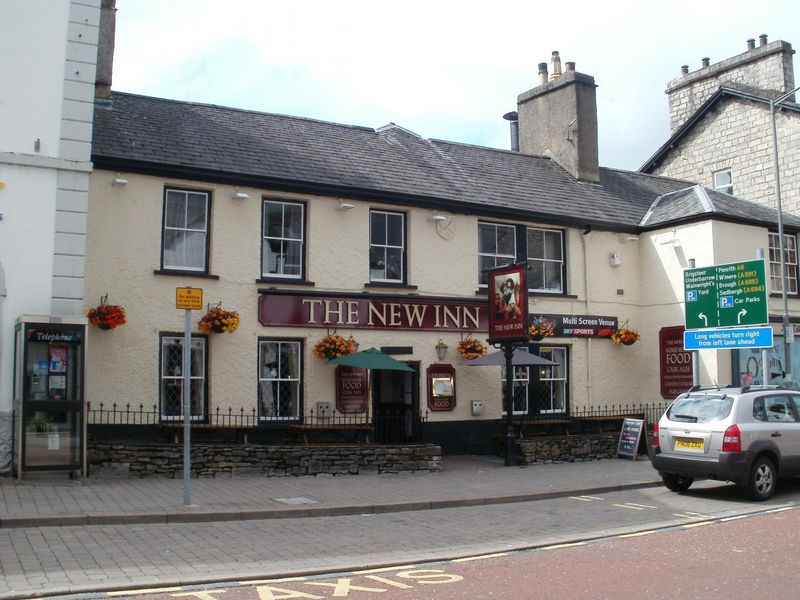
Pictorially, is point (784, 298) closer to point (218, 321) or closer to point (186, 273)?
point (218, 321)

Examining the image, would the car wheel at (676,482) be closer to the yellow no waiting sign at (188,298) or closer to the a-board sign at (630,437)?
the a-board sign at (630,437)

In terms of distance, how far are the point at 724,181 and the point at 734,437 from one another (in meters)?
17.5

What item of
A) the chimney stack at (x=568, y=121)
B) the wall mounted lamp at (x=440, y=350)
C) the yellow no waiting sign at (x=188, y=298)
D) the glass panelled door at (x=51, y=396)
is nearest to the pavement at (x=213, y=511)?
the glass panelled door at (x=51, y=396)

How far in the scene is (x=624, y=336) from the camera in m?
20.5

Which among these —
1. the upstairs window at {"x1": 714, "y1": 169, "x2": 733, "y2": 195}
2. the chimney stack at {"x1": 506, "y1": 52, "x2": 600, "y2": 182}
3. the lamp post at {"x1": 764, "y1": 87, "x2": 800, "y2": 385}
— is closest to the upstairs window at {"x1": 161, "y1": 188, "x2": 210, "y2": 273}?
the chimney stack at {"x1": 506, "y1": 52, "x2": 600, "y2": 182}

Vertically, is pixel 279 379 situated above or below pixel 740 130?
below

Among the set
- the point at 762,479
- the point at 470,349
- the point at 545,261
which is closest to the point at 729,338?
the point at 762,479

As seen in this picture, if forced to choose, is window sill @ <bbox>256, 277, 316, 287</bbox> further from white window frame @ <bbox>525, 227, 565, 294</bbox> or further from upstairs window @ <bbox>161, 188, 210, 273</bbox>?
white window frame @ <bbox>525, 227, 565, 294</bbox>

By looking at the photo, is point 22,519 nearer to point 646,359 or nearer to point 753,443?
point 753,443

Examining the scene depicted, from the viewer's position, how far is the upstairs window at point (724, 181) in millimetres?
27406

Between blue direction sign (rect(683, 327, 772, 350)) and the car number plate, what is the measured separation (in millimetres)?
4259

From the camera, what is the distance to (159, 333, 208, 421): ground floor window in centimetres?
1554

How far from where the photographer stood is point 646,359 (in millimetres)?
21250

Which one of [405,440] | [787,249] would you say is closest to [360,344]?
[405,440]
